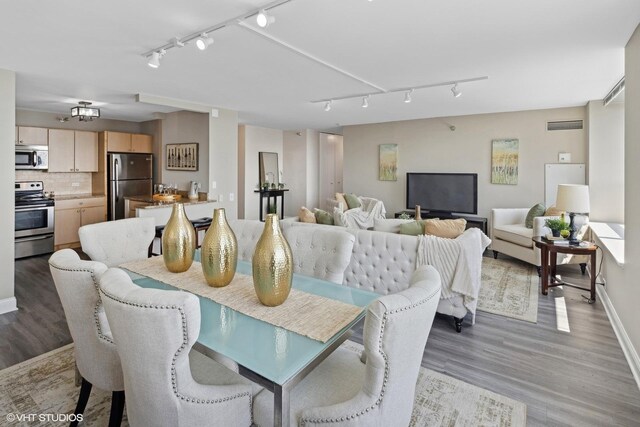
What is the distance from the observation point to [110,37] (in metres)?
2.78

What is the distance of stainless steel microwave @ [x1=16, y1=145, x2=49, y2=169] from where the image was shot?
565 centimetres

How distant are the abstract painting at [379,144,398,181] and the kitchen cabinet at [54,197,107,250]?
5508 mm

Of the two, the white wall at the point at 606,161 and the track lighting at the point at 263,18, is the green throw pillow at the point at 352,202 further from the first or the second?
the track lighting at the point at 263,18

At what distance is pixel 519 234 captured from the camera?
16.9ft

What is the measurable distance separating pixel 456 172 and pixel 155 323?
21.7 feet

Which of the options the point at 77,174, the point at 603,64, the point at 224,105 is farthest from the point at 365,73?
the point at 77,174

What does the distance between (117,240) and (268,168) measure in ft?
20.8

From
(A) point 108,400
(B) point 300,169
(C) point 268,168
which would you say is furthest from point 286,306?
(B) point 300,169

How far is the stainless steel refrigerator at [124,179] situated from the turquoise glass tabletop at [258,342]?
19.5 ft

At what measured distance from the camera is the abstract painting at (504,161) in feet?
20.4

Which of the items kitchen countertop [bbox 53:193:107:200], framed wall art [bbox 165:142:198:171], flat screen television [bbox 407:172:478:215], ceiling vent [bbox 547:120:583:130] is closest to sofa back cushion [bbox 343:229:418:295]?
framed wall art [bbox 165:142:198:171]

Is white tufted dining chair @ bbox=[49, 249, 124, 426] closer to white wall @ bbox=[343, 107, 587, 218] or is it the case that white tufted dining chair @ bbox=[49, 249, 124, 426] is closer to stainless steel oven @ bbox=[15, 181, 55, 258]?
stainless steel oven @ bbox=[15, 181, 55, 258]

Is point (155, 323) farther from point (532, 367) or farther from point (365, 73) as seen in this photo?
point (365, 73)

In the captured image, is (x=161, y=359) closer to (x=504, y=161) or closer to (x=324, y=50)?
(x=324, y=50)
